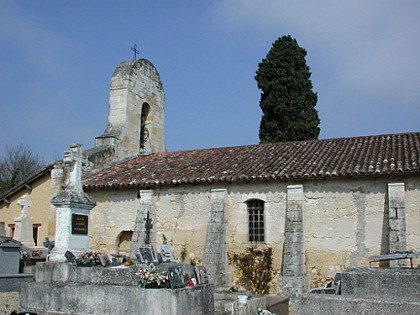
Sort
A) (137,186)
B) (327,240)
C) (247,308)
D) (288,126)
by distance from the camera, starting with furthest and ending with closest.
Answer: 1. (288,126)
2. (137,186)
3. (327,240)
4. (247,308)

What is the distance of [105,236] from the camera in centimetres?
2061

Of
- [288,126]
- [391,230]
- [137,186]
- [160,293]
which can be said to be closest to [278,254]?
[391,230]

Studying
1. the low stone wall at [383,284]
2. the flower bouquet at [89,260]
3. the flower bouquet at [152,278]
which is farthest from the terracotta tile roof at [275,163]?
the low stone wall at [383,284]

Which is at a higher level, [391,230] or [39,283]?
[391,230]

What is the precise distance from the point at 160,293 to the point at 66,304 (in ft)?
8.03

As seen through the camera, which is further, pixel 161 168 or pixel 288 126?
pixel 288 126

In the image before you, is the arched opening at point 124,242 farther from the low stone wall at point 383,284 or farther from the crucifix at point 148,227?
the low stone wall at point 383,284

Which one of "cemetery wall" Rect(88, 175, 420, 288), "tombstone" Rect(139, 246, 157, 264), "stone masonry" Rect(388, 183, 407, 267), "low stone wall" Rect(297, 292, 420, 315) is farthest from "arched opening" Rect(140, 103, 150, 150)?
"low stone wall" Rect(297, 292, 420, 315)

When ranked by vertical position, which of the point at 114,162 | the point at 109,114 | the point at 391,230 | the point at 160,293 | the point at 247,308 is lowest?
the point at 247,308

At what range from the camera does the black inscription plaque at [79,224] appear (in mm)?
12094

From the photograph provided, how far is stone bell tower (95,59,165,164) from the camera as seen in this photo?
23703mm

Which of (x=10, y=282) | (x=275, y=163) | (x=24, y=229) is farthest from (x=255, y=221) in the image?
(x=24, y=229)

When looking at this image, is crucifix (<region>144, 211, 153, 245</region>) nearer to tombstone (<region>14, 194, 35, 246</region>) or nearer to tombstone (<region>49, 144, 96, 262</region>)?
tombstone (<region>14, 194, 35, 246</region>)

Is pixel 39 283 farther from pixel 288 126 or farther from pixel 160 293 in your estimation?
pixel 288 126
